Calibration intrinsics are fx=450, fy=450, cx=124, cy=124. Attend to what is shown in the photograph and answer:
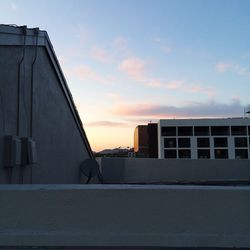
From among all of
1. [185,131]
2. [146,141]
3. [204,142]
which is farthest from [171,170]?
[146,141]

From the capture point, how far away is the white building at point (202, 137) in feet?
387

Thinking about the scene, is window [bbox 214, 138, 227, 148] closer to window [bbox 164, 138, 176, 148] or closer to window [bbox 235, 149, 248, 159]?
window [bbox 235, 149, 248, 159]

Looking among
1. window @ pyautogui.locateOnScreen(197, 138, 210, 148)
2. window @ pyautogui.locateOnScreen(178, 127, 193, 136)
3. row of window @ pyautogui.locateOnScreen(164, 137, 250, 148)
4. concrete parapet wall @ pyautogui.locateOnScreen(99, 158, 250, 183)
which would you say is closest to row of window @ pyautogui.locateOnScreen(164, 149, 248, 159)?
window @ pyautogui.locateOnScreen(197, 138, 210, 148)

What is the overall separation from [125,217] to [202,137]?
115116 mm

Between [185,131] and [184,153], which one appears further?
[184,153]

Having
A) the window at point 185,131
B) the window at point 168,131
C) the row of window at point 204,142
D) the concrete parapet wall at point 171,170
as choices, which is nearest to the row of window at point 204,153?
the row of window at point 204,142

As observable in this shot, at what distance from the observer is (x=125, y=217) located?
523cm

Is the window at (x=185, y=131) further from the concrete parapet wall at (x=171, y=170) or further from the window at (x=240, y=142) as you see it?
the concrete parapet wall at (x=171, y=170)

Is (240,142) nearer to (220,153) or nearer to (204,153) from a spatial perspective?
(220,153)

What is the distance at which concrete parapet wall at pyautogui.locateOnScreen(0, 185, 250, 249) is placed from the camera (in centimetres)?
512

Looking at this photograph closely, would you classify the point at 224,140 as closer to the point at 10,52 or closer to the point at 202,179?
the point at 202,179

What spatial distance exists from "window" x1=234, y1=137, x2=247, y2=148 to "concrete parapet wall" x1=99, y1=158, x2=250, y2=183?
341 feet

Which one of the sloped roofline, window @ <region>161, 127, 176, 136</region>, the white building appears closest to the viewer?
the sloped roofline

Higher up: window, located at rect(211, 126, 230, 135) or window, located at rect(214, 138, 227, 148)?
window, located at rect(211, 126, 230, 135)
